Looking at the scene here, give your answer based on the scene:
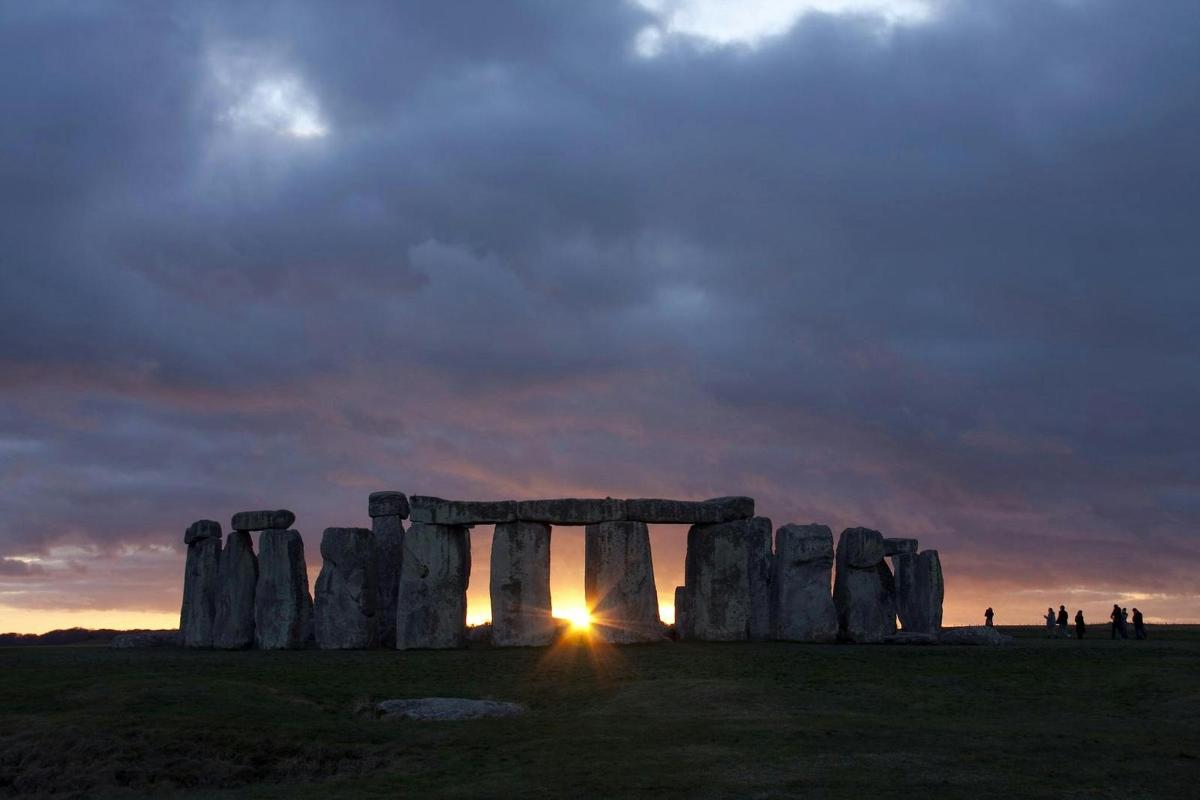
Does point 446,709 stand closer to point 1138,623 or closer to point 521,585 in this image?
point 521,585

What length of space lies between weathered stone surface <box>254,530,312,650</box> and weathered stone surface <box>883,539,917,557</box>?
17.1 m

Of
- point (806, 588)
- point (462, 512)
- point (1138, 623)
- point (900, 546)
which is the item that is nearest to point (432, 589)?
point (462, 512)

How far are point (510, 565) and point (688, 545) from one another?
15.6 ft

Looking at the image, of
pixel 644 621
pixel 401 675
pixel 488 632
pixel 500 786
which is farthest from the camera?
pixel 488 632

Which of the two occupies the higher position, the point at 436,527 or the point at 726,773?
the point at 436,527

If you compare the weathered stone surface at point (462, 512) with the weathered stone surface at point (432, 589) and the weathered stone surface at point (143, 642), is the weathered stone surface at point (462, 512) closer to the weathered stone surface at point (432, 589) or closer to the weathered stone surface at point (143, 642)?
the weathered stone surface at point (432, 589)

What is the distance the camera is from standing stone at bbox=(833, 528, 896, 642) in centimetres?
3225

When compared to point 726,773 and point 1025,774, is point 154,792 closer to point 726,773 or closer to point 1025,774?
point 726,773

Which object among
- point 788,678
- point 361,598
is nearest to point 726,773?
point 788,678

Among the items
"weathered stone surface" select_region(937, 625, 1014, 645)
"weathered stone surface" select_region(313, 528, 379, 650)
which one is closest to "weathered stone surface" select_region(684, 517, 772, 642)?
"weathered stone surface" select_region(937, 625, 1014, 645)

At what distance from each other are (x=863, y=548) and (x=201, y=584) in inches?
726

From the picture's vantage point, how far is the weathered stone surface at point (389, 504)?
1335 inches

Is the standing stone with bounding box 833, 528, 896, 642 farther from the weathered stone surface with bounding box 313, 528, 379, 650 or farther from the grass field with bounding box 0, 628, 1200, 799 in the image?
the weathered stone surface with bounding box 313, 528, 379, 650

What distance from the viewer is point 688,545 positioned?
108 feet
